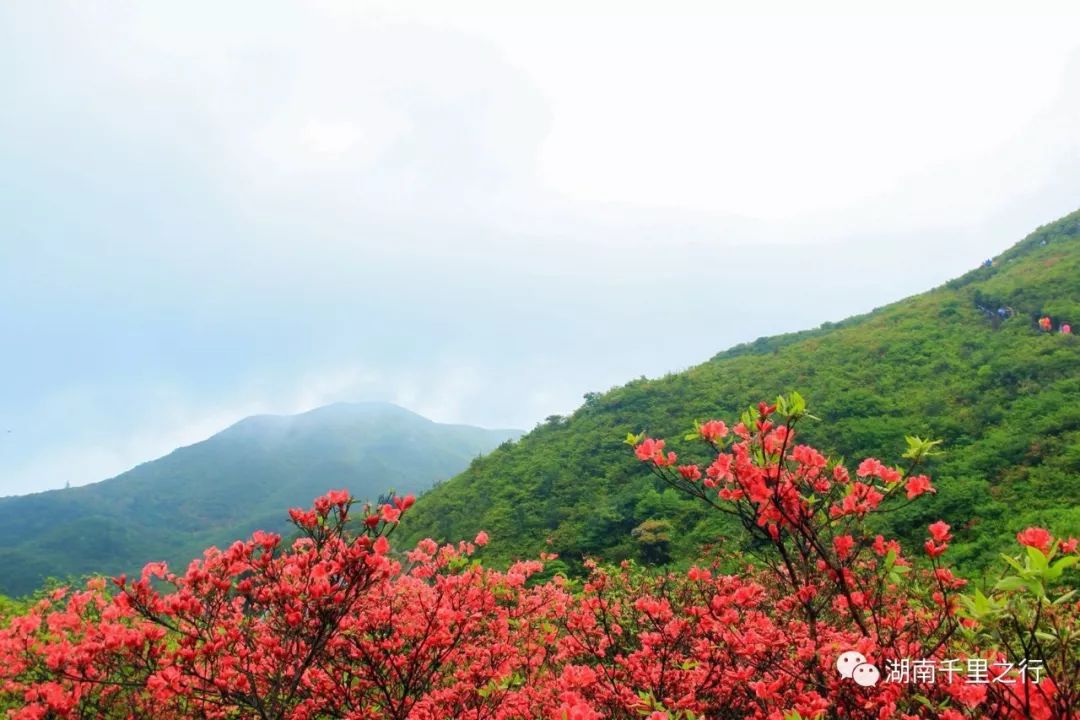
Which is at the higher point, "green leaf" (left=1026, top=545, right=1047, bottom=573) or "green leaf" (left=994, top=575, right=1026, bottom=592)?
"green leaf" (left=1026, top=545, right=1047, bottom=573)

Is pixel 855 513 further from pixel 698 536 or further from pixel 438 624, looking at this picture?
pixel 698 536

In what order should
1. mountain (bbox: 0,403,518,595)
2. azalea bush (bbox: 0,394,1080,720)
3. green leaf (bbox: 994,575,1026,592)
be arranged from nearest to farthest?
green leaf (bbox: 994,575,1026,592) → azalea bush (bbox: 0,394,1080,720) → mountain (bbox: 0,403,518,595)

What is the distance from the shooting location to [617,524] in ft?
55.4

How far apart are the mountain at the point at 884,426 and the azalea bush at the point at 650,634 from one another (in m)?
8.17

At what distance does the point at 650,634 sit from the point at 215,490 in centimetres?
10686

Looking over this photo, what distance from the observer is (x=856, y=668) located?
308 cm

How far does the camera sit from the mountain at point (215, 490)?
58.2 m

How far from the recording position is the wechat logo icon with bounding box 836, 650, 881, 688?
9.96ft

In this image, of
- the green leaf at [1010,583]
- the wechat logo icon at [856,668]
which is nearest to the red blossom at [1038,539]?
the green leaf at [1010,583]

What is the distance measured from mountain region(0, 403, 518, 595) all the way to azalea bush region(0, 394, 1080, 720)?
35671 millimetres

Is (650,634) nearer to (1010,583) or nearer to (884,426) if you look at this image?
(1010,583)

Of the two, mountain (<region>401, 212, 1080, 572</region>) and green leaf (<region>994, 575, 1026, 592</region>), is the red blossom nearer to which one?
green leaf (<region>994, 575, 1026, 592</region>)

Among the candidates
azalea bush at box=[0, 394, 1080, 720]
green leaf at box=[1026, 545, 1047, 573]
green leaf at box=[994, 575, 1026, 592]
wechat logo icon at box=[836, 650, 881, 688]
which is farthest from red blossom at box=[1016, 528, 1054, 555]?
wechat logo icon at box=[836, 650, 881, 688]

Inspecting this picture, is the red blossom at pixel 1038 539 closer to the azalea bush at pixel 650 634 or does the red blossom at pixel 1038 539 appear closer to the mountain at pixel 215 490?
the azalea bush at pixel 650 634
